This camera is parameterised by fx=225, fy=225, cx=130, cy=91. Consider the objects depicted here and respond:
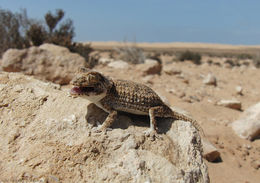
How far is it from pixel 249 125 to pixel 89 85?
5608mm

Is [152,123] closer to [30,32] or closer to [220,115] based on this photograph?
[220,115]

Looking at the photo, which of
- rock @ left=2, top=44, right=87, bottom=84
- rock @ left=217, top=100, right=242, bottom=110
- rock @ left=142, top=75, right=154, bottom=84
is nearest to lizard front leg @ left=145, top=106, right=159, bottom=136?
rock @ left=2, top=44, right=87, bottom=84

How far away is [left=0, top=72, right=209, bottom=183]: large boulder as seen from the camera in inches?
94.3

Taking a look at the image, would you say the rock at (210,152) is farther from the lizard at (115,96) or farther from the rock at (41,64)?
the rock at (41,64)

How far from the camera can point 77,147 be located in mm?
2611

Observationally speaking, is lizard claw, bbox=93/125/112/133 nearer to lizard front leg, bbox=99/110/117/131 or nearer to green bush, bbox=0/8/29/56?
lizard front leg, bbox=99/110/117/131

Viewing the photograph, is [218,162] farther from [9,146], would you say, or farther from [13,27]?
[13,27]

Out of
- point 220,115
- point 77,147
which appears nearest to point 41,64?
point 77,147

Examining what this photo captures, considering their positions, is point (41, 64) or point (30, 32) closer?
point (41, 64)

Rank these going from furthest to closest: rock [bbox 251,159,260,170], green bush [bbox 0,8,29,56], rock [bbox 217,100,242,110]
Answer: green bush [bbox 0,8,29,56]
rock [bbox 217,100,242,110]
rock [bbox 251,159,260,170]

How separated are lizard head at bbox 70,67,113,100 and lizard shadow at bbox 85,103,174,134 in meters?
0.34

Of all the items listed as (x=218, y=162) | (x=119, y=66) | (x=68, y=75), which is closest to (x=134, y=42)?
(x=119, y=66)

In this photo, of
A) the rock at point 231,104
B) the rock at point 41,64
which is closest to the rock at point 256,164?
the rock at point 231,104

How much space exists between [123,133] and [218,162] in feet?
11.5
